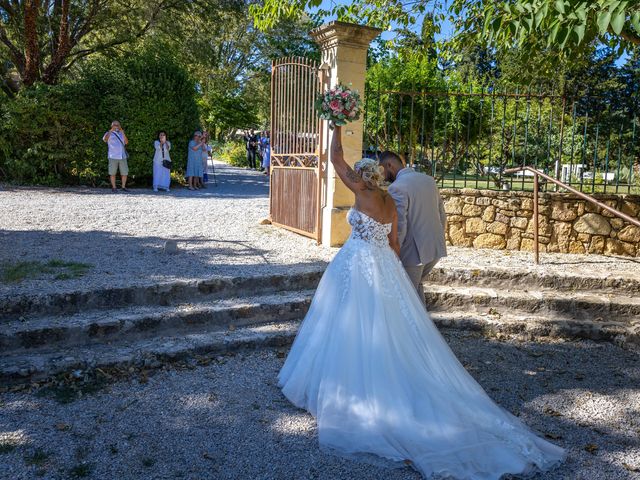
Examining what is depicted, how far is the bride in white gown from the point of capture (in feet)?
10.4

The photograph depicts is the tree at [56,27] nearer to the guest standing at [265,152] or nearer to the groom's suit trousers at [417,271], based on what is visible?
the guest standing at [265,152]

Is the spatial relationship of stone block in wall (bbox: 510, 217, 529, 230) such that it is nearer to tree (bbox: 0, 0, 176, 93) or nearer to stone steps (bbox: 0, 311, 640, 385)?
stone steps (bbox: 0, 311, 640, 385)

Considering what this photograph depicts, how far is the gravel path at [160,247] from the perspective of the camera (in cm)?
632

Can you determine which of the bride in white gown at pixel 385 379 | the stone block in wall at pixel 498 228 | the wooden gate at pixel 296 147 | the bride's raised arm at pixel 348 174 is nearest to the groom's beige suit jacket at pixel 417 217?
the bride in white gown at pixel 385 379

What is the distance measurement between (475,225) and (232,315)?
4.45 metres

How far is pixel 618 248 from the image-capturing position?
26.5 feet

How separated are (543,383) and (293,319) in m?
2.53

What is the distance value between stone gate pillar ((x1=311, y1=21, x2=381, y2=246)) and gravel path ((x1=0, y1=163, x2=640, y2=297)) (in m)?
0.41

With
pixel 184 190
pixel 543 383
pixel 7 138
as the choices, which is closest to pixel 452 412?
pixel 543 383

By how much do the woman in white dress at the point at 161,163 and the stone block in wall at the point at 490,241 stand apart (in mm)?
9207

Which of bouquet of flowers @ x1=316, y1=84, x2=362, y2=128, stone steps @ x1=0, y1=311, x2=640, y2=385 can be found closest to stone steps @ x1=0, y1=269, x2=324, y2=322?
stone steps @ x1=0, y1=311, x2=640, y2=385

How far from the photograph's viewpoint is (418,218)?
4695 mm

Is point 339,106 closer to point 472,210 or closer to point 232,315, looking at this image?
point 232,315

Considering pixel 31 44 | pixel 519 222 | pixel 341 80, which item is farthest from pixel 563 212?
pixel 31 44
